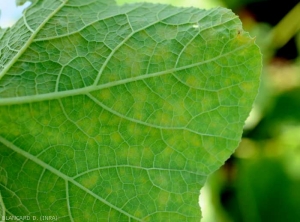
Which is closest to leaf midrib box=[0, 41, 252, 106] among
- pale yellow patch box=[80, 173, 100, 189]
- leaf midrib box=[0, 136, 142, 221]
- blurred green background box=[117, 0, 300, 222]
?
leaf midrib box=[0, 136, 142, 221]

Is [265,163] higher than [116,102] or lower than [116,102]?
lower

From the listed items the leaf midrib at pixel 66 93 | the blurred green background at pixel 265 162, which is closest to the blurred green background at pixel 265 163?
the blurred green background at pixel 265 162

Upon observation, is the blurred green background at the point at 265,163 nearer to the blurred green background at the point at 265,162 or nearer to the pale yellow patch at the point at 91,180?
the blurred green background at the point at 265,162

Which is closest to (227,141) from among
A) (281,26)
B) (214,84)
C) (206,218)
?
(214,84)

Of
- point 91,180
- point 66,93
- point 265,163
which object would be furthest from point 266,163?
point 66,93

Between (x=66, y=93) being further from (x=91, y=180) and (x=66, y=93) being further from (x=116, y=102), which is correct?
(x=91, y=180)

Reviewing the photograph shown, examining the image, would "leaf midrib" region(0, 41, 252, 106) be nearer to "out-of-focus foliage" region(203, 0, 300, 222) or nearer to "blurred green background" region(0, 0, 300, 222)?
"blurred green background" region(0, 0, 300, 222)
